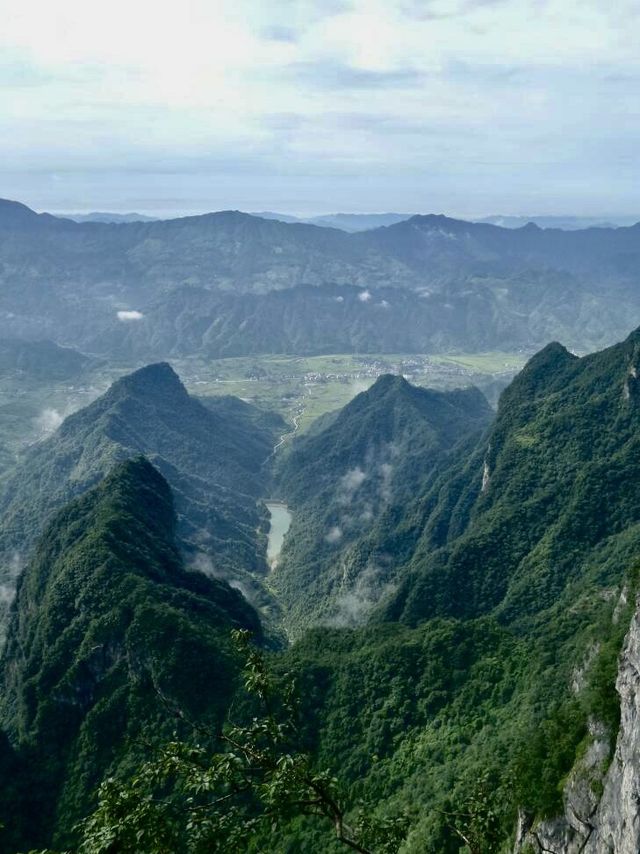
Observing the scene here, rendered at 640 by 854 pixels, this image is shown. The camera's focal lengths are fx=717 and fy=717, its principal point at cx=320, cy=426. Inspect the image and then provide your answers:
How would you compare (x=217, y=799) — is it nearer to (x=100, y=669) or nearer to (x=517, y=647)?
(x=517, y=647)

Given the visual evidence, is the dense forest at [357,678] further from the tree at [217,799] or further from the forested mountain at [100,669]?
the forested mountain at [100,669]

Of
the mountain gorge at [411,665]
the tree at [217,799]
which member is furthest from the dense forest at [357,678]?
the mountain gorge at [411,665]

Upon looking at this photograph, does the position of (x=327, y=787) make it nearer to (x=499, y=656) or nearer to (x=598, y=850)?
(x=598, y=850)

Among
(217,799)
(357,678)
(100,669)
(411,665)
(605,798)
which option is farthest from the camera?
(100,669)

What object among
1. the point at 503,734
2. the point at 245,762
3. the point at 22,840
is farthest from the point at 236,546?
the point at 245,762

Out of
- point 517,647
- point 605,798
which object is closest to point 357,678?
point 517,647

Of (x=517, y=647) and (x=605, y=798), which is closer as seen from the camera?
(x=605, y=798)

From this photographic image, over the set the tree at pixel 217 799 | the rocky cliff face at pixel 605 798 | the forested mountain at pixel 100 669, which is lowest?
the forested mountain at pixel 100 669
